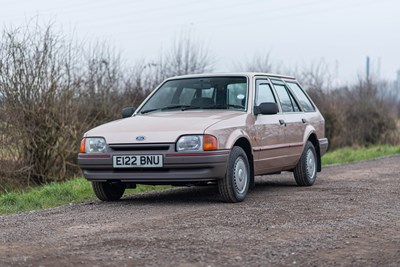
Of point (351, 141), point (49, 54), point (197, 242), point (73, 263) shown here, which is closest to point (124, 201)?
point (197, 242)

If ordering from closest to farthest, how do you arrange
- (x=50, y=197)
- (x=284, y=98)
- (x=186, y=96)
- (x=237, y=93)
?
(x=237, y=93), (x=186, y=96), (x=50, y=197), (x=284, y=98)

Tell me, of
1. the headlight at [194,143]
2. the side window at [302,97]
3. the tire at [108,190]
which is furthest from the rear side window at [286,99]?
the tire at [108,190]

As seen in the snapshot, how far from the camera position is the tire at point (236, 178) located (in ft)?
27.9

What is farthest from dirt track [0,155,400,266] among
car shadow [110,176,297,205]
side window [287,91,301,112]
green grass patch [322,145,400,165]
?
green grass patch [322,145,400,165]

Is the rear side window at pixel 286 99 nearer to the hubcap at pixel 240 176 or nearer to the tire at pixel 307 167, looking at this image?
the tire at pixel 307 167

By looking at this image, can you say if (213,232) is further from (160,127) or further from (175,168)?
(160,127)

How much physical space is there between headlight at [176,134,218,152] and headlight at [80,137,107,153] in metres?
0.94

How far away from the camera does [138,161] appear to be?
27.3 ft

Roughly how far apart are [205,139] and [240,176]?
840 millimetres

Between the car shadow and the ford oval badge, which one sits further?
the car shadow

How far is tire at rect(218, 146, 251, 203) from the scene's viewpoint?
27.9ft

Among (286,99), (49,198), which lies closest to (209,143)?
(49,198)

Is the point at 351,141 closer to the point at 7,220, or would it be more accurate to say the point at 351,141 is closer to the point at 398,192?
the point at 398,192

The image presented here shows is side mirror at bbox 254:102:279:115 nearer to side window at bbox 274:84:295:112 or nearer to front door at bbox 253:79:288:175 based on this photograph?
front door at bbox 253:79:288:175
